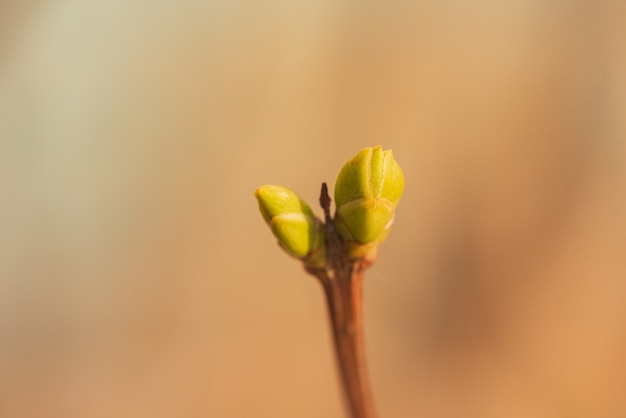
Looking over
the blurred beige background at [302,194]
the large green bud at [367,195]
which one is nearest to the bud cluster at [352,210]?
the large green bud at [367,195]

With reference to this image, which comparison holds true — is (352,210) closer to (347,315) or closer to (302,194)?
(347,315)

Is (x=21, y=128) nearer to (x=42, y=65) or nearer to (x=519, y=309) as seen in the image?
(x=42, y=65)

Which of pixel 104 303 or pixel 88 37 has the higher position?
pixel 88 37

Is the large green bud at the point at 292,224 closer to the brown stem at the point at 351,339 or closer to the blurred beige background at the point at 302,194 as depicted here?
the brown stem at the point at 351,339

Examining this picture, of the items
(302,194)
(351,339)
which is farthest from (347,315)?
(302,194)

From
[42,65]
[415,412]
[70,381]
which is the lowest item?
[415,412]

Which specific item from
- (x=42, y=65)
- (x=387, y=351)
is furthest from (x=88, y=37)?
(x=387, y=351)
